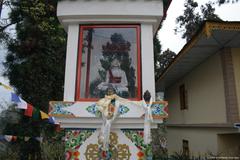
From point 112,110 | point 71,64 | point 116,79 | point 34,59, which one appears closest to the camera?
point 112,110

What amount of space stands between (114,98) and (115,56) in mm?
911

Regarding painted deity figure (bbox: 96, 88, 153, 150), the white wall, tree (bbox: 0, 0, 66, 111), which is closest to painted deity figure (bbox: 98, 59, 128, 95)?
painted deity figure (bbox: 96, 88, 153, 150)

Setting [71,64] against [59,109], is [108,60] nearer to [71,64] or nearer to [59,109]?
[71,64]

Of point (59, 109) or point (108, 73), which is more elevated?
point (108, 73)

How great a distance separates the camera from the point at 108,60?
425 centimetres

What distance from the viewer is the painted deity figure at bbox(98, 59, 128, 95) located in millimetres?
4032

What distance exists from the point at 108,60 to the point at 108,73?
0.78 feet

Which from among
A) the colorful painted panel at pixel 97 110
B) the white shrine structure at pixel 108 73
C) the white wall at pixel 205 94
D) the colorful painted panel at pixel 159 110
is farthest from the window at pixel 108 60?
the white wall at pixel 205 94

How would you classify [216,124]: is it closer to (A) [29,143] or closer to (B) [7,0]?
(A) [29,143]

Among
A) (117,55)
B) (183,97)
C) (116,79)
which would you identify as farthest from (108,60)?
(183,97)

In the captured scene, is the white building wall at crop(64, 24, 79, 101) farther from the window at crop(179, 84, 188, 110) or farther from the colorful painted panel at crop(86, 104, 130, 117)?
the window at crop(179, 84, 188, 110)

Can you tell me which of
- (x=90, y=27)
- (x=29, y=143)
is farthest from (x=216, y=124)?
(x=29, y=143)

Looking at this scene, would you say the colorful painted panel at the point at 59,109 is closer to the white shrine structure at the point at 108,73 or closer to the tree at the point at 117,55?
the white shrine structure at the point at 108,73

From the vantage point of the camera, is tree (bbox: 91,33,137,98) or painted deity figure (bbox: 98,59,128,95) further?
tree (bbox: 91,33,137,98)
